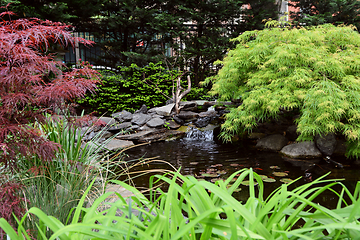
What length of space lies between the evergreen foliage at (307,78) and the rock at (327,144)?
0.36m

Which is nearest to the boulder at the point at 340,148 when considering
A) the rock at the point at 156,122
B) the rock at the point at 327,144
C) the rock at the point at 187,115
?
the rock at the point at 327,144

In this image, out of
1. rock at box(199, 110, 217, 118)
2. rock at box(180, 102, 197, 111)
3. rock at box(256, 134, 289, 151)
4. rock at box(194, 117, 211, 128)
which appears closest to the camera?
rock at box(256, 134, 289, 151)

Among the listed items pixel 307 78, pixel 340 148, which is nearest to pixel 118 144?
pixel 307 78

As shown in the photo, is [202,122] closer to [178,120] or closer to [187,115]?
[187,115]

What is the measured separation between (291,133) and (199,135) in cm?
264

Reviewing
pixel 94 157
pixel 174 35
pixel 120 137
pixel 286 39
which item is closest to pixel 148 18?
pixel 174 35

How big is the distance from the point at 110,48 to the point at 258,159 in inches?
325

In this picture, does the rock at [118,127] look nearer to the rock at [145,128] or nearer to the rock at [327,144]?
the rock at [145,128]

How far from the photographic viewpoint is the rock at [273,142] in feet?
19.8

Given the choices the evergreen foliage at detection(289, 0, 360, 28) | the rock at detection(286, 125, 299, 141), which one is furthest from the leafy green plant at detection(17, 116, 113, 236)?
the evergreen foliage at detection(289, 0, 360, 28)

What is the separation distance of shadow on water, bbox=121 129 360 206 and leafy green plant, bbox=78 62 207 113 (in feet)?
12.7

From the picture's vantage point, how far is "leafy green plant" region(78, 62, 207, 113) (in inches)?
397

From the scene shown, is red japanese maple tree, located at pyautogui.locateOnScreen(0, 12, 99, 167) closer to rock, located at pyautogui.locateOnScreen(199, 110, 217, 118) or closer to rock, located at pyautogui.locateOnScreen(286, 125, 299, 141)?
rock, located at pyautogui.locateOnScreen(286, 125, 299, 141)

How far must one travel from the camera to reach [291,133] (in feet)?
20.5
